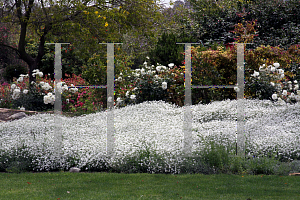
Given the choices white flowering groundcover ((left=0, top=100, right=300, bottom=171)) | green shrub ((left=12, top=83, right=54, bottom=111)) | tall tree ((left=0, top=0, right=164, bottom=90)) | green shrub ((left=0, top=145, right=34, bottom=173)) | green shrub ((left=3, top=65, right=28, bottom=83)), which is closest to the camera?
green shrub ((left=0, top=145, right=34, bottom=173))

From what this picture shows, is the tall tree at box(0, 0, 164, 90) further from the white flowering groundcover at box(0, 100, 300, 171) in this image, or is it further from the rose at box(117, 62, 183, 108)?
the white flowering groundcover at box(0, 100, 300, 171)

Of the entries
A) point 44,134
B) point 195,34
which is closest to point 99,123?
point 44,134

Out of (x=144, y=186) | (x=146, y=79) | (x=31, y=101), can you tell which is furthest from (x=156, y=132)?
(x=31, y=101)

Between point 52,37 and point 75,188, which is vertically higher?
point 52,37

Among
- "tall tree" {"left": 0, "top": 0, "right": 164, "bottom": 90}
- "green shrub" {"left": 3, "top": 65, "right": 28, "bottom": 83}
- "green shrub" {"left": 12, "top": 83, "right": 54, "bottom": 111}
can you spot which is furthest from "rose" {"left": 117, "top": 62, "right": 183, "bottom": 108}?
"green shrub" {"left": 3, "top": 65, "right": 28, "bottom": 83}

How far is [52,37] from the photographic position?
1048 centimetres

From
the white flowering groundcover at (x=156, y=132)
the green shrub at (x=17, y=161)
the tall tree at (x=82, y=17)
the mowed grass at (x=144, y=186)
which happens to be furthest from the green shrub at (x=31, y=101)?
the mowed grass at (x=144, y=186)

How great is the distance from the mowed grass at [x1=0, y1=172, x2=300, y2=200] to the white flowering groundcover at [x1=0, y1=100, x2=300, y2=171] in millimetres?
508

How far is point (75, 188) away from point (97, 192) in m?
0.36

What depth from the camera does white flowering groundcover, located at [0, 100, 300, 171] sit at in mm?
5395

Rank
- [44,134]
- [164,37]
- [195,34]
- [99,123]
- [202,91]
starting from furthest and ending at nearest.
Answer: [195,34], [164,37], [202,91], [99,123], [44,134]

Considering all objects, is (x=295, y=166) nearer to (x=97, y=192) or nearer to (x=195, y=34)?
(x=97, y=192)

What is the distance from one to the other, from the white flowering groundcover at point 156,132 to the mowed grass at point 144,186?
0.51 m

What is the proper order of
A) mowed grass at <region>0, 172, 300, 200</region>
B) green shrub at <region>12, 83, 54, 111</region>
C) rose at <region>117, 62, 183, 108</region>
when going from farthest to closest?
green shrub at <region>12, 83, 54, 111</region>, rose at <region>117, 62, 183, 108</region>, mowed grass at <region>0, 172, 300, 200</region>
